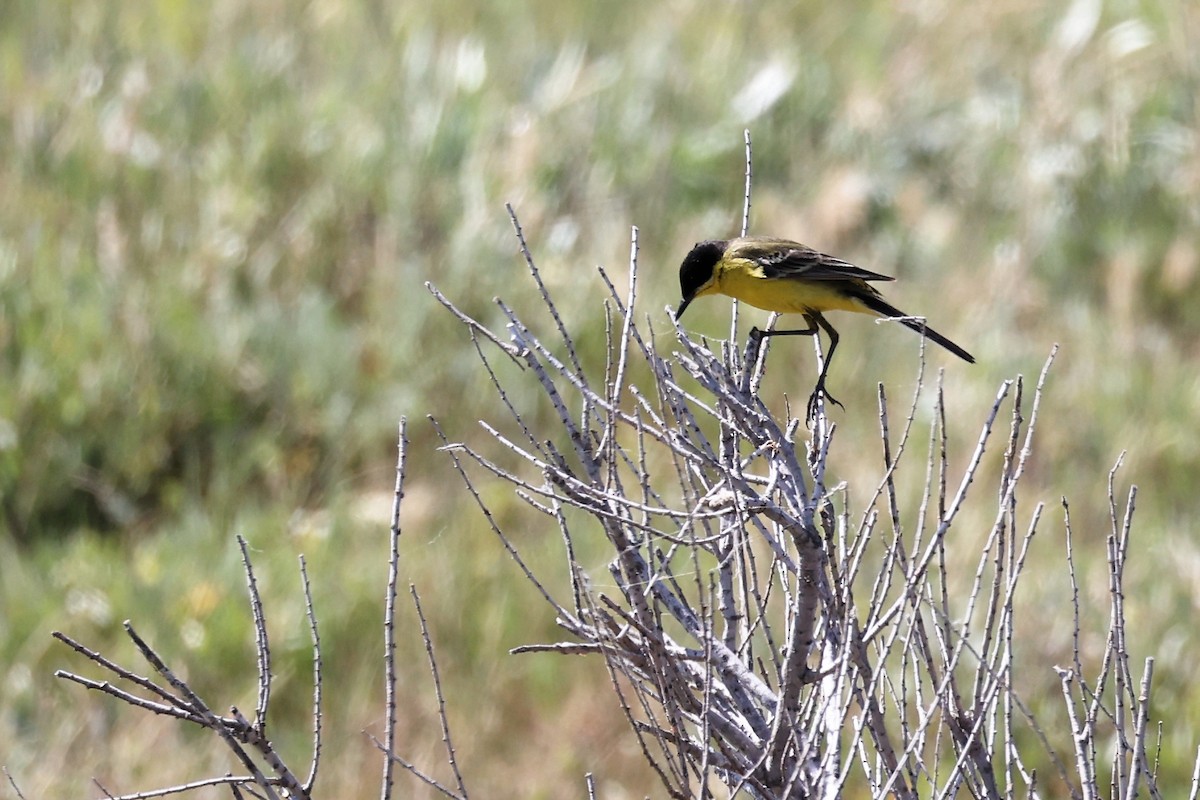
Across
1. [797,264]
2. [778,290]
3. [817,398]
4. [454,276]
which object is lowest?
[817,398]

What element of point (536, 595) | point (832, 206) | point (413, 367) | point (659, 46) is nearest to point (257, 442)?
point (413, 367)

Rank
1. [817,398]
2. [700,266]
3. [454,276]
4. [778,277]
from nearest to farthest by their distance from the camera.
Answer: [817,398]
[778,277]
[700,266]
[454,276]

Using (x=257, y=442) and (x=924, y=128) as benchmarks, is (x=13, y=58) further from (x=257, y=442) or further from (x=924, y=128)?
(x=924, y=128)

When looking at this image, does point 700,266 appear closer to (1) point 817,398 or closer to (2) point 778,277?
(2) point 778,277

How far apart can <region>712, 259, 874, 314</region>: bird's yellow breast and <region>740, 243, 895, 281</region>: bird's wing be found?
0.6 inches

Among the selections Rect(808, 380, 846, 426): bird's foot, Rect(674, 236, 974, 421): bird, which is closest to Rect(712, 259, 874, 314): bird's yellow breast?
Rect(674, 236, 974, 421): bird

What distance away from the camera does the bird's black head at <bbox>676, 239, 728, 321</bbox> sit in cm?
471

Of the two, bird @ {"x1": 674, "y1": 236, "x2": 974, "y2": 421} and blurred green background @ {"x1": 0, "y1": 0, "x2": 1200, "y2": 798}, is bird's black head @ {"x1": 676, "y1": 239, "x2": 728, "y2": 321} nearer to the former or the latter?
bird @ {"x1": 674, "y1": 236, "x2": 974, "y2": 421}

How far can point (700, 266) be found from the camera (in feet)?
15.5

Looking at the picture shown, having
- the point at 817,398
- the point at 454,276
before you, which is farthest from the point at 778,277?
the point at 454,276

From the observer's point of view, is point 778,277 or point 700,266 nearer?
point 778,277

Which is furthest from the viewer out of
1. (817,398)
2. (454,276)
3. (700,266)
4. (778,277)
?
(454,276)

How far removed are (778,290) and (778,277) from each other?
3 centimetres

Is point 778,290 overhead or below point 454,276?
below
